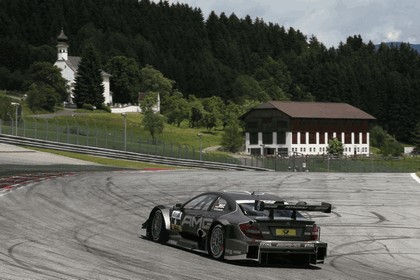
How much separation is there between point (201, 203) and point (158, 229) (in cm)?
149

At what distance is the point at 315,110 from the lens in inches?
6570

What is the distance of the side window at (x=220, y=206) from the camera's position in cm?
1649

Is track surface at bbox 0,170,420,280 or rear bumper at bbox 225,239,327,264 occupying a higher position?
rear bumper at bbox 225,239,327,264

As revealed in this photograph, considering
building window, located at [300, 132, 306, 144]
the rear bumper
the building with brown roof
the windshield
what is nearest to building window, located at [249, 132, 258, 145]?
the building with brown roof

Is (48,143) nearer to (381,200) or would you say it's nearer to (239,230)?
(381,200)

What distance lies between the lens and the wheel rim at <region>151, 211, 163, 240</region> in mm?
18250

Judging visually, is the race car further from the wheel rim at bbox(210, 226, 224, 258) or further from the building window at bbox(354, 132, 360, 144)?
the building window at bbox(354, 132, 360, 144)

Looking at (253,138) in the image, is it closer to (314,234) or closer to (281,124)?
(281,124)

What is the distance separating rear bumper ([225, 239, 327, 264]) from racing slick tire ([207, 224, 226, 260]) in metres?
0.22

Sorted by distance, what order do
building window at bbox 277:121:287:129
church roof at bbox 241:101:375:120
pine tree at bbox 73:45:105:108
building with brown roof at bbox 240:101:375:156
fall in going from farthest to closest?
1. pine tree at bbox 73:45:105:108
2. church roof at bbox 241:101:375:120
3. building window at bbox 277:121:287:129
4. building with brown roof at bbox 240:101:375:156

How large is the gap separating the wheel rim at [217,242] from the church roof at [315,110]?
14394 cm

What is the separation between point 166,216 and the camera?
18047 mm

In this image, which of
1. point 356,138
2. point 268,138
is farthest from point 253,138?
point 356,138

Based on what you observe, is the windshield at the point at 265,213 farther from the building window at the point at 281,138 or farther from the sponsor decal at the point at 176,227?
the building window at the point at 281,138
